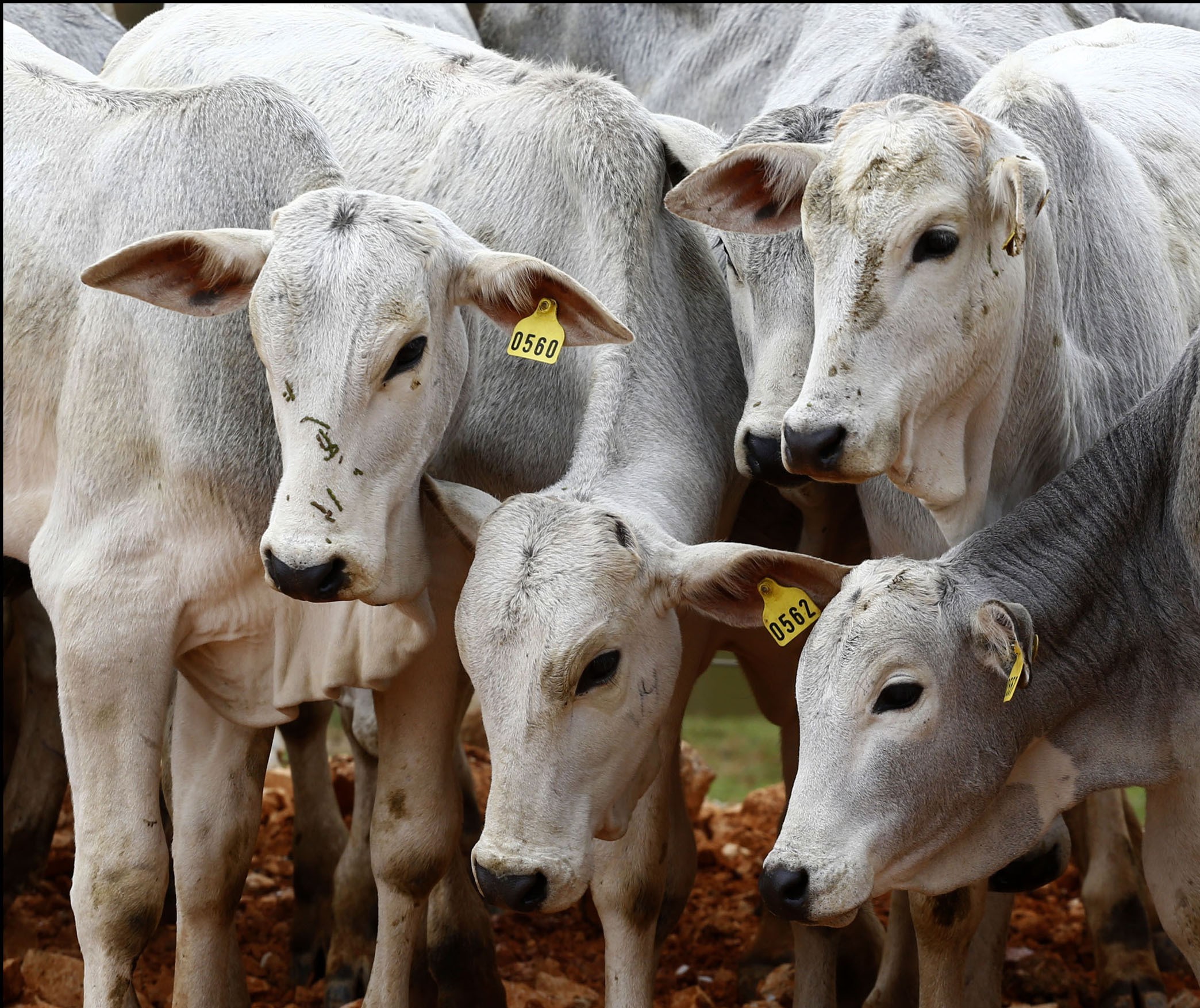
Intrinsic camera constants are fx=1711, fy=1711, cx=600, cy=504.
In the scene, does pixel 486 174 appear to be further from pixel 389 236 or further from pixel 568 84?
pixel 389 236

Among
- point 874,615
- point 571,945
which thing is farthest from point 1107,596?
point 571,945

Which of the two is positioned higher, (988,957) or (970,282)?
(970,282)

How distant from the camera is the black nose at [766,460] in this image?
399 cm

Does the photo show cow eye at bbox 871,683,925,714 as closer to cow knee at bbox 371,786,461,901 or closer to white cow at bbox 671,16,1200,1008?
white cow at bbox 671,16,1200,1008

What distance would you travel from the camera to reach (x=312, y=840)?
5.71 m

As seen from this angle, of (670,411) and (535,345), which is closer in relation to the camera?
(535,345)

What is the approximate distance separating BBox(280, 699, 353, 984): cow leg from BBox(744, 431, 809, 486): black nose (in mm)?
2159

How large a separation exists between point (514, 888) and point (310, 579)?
791 mm

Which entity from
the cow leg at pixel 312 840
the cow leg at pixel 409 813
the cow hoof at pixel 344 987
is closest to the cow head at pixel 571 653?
the cow leg at pixel 409 813

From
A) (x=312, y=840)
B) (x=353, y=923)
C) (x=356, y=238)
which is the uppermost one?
(x=356, y=238)

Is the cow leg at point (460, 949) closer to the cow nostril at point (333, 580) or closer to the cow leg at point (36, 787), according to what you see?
the cow nostril at point (333, 580)

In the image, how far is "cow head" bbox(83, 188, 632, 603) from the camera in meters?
3.73

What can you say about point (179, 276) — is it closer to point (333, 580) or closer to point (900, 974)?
point (333, 580)

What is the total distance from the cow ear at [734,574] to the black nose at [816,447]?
262mm
